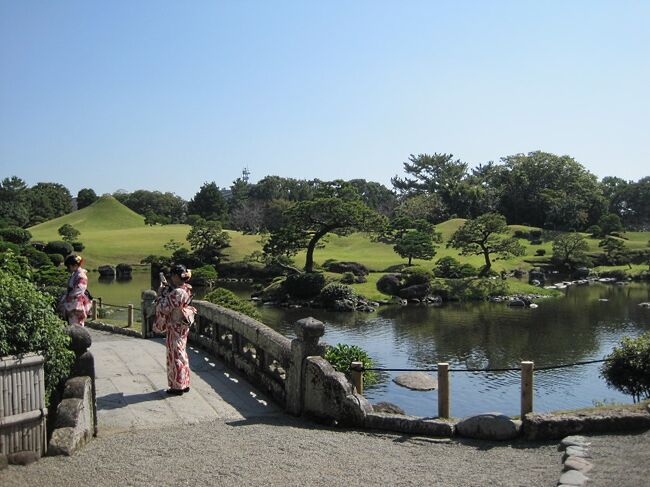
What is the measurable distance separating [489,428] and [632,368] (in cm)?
625

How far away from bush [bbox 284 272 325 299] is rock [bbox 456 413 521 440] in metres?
31.7

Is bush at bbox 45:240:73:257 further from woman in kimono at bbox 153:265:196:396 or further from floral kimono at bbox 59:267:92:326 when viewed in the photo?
woman in kimono at bbox 153:265:196:396

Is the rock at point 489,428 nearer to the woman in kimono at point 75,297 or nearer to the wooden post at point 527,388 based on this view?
the wooden post at point 527,388

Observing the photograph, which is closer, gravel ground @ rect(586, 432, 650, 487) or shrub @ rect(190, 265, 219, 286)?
gravel ground @ rect(586, 432, 650, 487)

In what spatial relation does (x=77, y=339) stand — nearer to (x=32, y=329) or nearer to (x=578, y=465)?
(x=32, y=329)

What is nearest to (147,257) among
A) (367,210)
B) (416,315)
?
(367,210)

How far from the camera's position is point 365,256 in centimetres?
5881

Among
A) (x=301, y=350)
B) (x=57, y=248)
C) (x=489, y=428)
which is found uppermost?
(x=301, y=350)

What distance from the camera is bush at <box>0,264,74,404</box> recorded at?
623 cm

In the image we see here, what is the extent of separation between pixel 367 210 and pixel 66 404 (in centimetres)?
3744

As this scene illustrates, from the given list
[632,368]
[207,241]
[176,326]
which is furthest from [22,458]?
[207,241]

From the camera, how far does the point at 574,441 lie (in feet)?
25.9

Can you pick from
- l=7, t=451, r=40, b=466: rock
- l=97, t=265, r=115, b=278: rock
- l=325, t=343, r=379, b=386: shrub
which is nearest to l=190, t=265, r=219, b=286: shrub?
l=97, t=265, r=115, b=278: rock

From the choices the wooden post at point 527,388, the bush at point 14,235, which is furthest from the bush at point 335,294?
the wooden post at point 527,388
